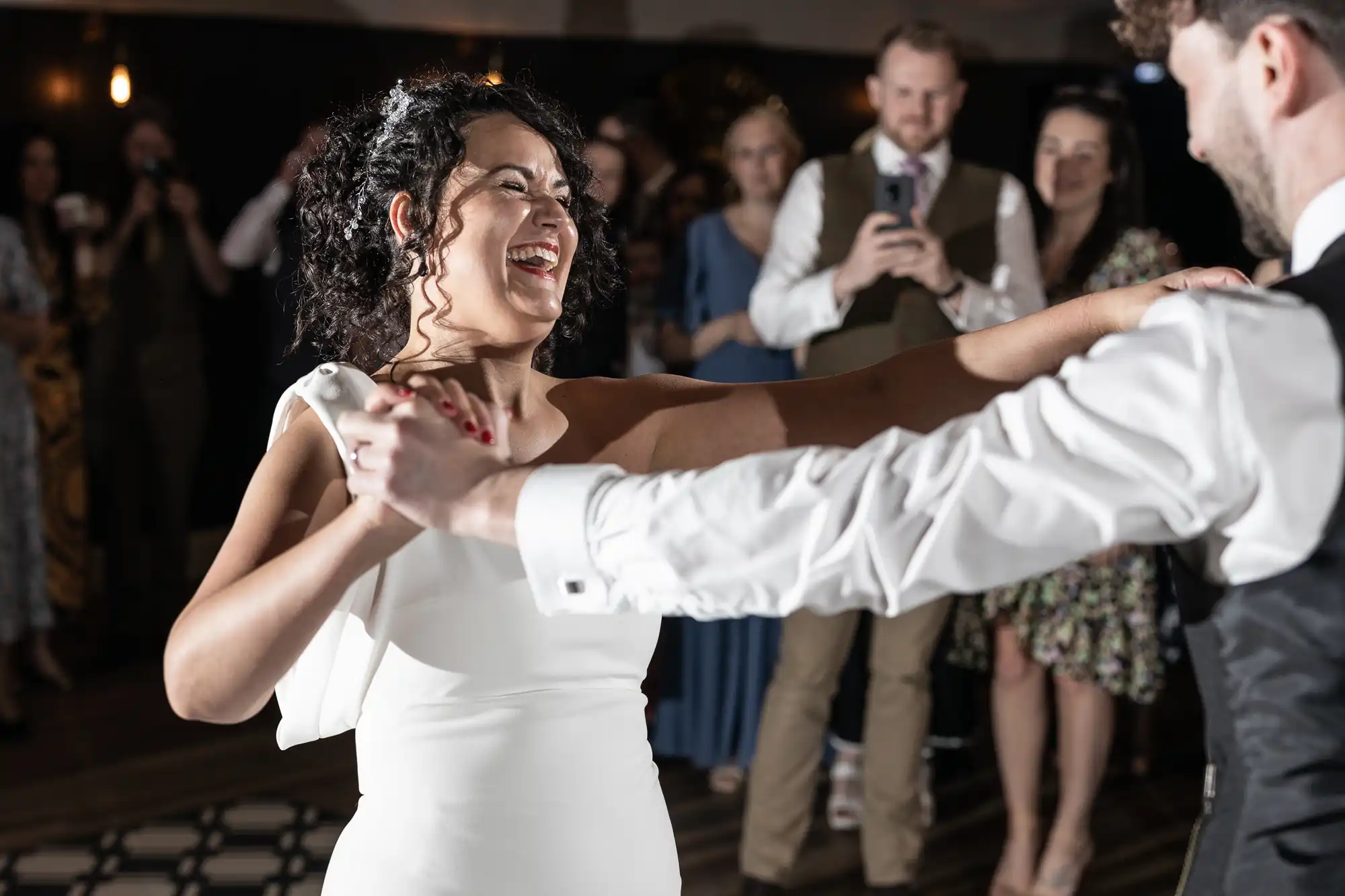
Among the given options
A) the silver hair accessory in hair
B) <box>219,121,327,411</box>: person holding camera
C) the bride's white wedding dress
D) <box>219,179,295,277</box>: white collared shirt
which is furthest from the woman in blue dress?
the bride's white wedding dress

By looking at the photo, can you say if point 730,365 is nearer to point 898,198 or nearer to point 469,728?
point 898,198

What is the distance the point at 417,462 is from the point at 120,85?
4.72 m

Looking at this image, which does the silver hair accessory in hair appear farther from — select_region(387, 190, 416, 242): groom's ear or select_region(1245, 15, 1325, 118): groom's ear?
select_region(1245, 15, 1325, 118): groom's ear

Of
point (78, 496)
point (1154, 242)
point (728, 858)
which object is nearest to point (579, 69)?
point (78, 496)

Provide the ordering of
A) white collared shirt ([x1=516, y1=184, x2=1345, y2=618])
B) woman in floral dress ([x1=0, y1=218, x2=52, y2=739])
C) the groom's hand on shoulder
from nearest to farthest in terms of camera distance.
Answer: white collared shirt ([x1=516, y1=184, x2=1345, y2=618]) → the groom's hand on shoulder → woman in floral dress ([x1=0, y1=218, x2=52, y2=739])

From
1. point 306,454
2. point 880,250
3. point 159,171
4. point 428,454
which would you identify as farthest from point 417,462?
point 159,171

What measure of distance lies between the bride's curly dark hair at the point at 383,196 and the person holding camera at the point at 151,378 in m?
3.23

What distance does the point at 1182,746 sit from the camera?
3.98m

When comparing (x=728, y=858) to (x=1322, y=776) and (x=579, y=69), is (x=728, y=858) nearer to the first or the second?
(x=1322, y=776)

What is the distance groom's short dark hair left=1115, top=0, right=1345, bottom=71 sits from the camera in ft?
3.65

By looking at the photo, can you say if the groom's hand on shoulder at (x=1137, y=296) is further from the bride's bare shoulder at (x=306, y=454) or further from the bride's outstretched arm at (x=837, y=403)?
the bride's bare shoulder at (x=306, y=454)

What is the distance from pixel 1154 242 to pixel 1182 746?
Result: 5.15 feet

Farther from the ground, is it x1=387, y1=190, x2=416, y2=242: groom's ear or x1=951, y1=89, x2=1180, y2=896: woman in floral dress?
x1=387, y1=190, x2=416, y2=242: groom's ear

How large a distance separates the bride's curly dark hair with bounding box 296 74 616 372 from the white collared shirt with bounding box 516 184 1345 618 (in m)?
0.46
